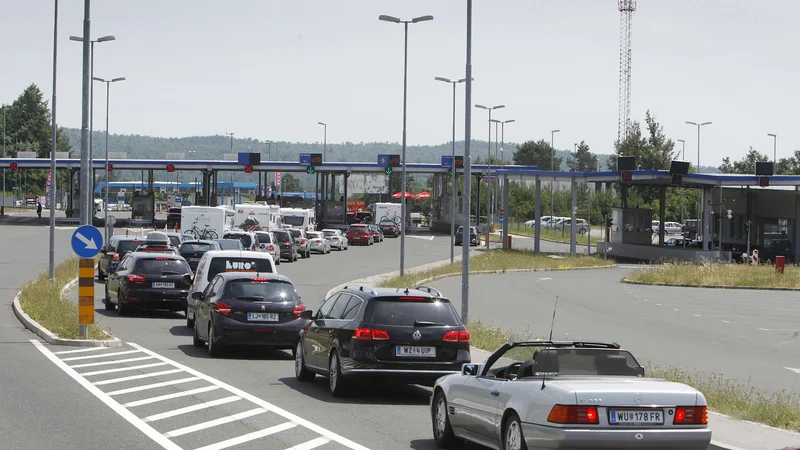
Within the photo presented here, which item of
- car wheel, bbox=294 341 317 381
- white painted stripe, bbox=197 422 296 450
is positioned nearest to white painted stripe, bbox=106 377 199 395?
car wheel, bbox=294 341 317 381

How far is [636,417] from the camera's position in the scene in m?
8.91

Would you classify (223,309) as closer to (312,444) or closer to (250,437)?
(250,437)

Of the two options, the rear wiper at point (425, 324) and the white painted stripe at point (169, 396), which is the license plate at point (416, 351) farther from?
the white painted stripe at point (169, 396)

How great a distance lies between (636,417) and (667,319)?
78.3 ft

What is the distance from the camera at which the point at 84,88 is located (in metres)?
25.2

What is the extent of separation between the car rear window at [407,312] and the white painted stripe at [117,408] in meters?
3.41

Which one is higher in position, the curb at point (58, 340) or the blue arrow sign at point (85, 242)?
the blue arrow sign at point (85, 242)

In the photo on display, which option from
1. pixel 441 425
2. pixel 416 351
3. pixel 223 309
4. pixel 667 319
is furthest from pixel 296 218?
pixel 441 425

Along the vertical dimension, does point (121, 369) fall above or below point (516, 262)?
above

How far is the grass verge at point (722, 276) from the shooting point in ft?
158

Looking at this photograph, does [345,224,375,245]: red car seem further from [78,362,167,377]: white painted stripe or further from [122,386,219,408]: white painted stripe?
[122,386,219,408]: white painted stripe

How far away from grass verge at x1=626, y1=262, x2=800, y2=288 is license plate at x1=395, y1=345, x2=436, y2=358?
35.8 metres

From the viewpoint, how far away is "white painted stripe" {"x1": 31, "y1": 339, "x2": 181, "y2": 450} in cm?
1106

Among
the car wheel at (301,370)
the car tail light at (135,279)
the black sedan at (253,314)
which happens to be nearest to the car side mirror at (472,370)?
the car wheel at (301,370)
